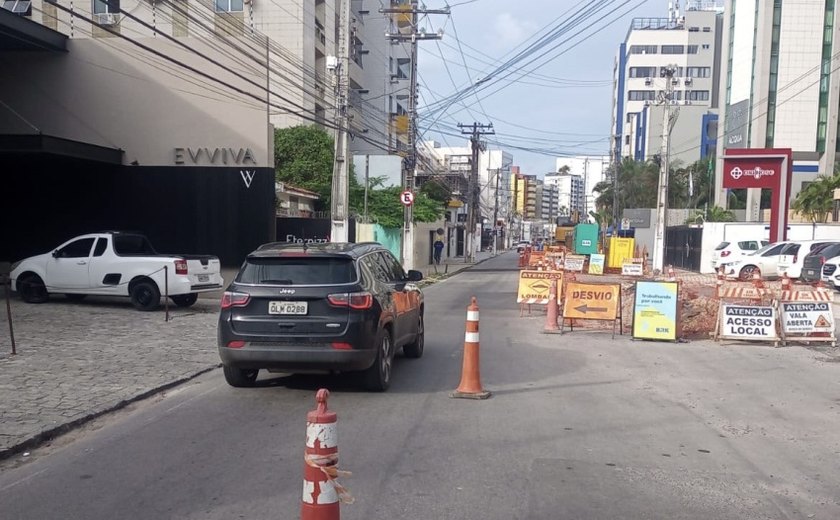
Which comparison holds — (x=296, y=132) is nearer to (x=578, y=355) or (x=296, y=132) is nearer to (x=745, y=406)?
(x=578, y=355)

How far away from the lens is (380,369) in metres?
8.49

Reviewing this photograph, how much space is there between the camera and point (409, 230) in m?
31.0

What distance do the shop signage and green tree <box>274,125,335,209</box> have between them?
2649 centimetres

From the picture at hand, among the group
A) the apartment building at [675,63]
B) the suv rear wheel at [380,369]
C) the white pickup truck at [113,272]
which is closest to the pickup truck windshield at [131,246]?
the white pickup truck at [113,272]

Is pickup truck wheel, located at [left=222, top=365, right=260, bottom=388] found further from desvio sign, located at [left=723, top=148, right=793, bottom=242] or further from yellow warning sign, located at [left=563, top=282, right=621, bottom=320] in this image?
desvio sign, located at [left=723, top=148, right=793, bottom=242]

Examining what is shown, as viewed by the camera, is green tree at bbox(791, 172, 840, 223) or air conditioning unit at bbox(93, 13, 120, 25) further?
green tree at bbox(791, 172, 840, 223)

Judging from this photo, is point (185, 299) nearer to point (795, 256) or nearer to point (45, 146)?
point (45, 146)

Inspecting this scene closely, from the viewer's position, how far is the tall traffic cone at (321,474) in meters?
3.65

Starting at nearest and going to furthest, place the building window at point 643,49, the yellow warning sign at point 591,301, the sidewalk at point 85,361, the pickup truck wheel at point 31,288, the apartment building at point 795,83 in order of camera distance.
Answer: the sidewalk at point 85,361
the yellow warning sign at point 591,301
the pickup truck wheel at point 31,288
the apartment building at point 795,83
the building window at point 643,49

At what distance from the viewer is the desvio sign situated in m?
31.5

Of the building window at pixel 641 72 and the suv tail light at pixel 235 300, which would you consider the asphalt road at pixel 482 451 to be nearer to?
the suv tail light at pixel 235 300

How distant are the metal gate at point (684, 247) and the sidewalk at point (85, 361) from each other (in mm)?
29788

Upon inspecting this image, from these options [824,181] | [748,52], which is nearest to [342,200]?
[824,181]

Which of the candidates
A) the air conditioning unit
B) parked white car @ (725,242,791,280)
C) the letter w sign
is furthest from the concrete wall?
the air conditioning unit
